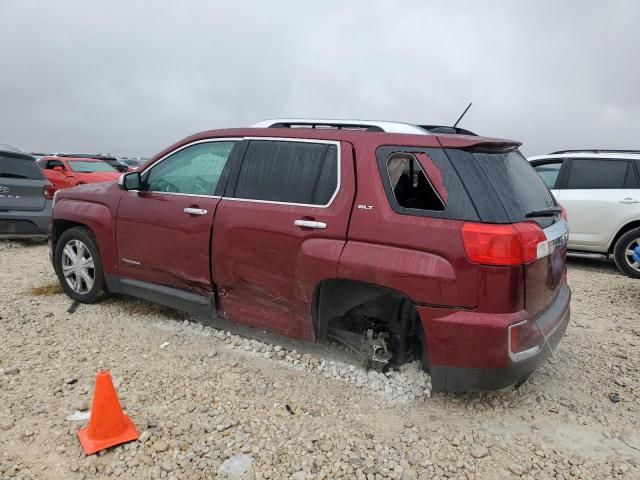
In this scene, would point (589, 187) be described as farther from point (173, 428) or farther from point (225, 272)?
point (173, 428)

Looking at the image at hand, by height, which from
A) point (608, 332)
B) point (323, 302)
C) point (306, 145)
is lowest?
point (608, 332)

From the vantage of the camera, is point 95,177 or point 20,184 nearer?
point 20,184

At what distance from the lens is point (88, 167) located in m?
12.0

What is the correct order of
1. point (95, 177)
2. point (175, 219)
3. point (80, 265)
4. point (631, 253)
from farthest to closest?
point (95, 177) → point (631, 253) → point (80, 265) → point (175, 219)

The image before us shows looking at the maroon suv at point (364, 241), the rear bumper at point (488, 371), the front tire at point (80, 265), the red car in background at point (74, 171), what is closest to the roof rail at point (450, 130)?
the maroon suv at point (364, 241)

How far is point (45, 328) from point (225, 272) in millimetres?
1799

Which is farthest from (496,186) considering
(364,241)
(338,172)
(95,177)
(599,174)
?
(95,177)

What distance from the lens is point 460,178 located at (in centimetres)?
272

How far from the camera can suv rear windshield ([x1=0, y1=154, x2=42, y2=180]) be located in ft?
25.0

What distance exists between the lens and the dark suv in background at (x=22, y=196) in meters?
7.43

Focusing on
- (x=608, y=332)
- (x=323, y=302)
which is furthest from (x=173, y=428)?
(x=608, y=332)

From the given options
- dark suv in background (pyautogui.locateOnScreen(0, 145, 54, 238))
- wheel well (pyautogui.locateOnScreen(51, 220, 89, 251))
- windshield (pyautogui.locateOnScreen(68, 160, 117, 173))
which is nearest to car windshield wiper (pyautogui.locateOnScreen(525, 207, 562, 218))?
wheel well (pyautogui.locateOnScreen(51, 220, 89, 251))

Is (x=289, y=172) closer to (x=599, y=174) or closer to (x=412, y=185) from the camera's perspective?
(x=412, y=185)

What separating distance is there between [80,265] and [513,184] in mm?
4027
